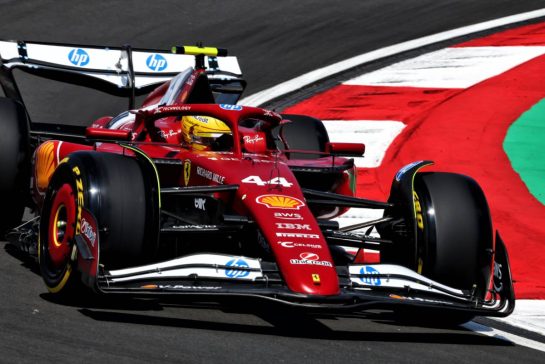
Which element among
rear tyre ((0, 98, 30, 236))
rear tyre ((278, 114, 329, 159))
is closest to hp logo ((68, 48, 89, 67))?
rear tyre ((0, 98, 30, 236))

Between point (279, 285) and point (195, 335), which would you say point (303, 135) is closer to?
point (279, 285)

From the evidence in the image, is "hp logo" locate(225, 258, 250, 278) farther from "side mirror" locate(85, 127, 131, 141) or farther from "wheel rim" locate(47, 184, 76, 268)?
"side mirror" locate(85, 127, 131, 141)

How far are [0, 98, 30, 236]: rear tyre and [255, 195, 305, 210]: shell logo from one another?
2.57m

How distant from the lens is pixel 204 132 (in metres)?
8.78

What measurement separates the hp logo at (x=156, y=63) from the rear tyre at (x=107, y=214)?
161 inches

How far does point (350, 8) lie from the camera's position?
60.0ft

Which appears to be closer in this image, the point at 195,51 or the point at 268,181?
the point at 268,181

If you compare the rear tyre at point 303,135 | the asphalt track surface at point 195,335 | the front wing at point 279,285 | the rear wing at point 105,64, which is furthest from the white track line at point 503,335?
the rear wing at point 105,64

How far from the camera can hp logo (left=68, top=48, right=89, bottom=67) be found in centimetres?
1109

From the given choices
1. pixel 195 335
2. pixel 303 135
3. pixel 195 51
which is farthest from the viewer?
pixel 195 51

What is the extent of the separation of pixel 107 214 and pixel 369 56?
9.52 m

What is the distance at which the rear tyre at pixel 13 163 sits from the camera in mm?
8984

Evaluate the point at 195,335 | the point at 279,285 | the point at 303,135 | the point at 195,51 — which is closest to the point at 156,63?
the point at 195,51

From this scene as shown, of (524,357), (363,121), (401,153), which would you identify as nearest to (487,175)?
(401,153)
